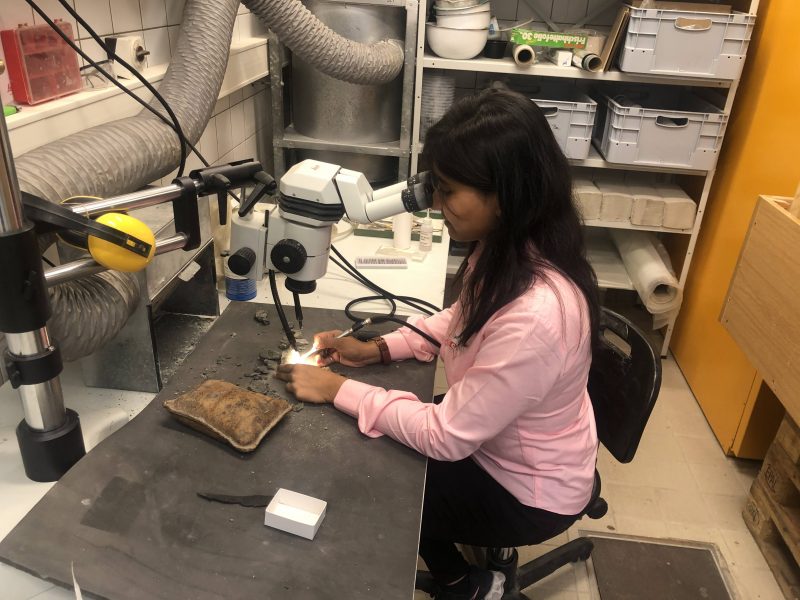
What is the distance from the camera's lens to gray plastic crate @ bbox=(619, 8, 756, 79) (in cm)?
211

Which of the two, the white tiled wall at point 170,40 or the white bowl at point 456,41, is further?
the white bowl at point 456,41

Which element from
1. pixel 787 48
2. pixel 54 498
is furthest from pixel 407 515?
pixel 787 48

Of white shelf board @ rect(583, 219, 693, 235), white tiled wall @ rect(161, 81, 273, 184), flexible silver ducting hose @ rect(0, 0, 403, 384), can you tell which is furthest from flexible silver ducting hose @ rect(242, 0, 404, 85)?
white shelf board @ rect(583, 219, 693, 235)

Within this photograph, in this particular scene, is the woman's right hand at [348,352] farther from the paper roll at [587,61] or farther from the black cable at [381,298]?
the paper roll at [587,61]

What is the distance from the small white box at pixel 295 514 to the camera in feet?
2.71

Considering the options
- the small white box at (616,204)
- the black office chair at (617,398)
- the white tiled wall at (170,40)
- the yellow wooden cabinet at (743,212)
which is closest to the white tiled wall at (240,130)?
the white tiled wall at (170,40)

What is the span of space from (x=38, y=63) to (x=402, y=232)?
3.15 feet

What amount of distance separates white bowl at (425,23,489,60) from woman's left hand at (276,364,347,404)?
61.8 inches

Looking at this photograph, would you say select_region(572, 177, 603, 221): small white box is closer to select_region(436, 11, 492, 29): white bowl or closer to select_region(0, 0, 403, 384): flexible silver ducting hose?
select_region(436, 11, 492, 29): white bowl

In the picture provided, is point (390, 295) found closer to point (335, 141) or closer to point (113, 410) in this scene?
point (113, 410)

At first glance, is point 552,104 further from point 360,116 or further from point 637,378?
point 637,378

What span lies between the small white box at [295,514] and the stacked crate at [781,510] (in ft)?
4.79

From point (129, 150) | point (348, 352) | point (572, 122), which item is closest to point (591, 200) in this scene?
point (572, 122)

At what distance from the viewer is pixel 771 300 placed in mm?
1615
